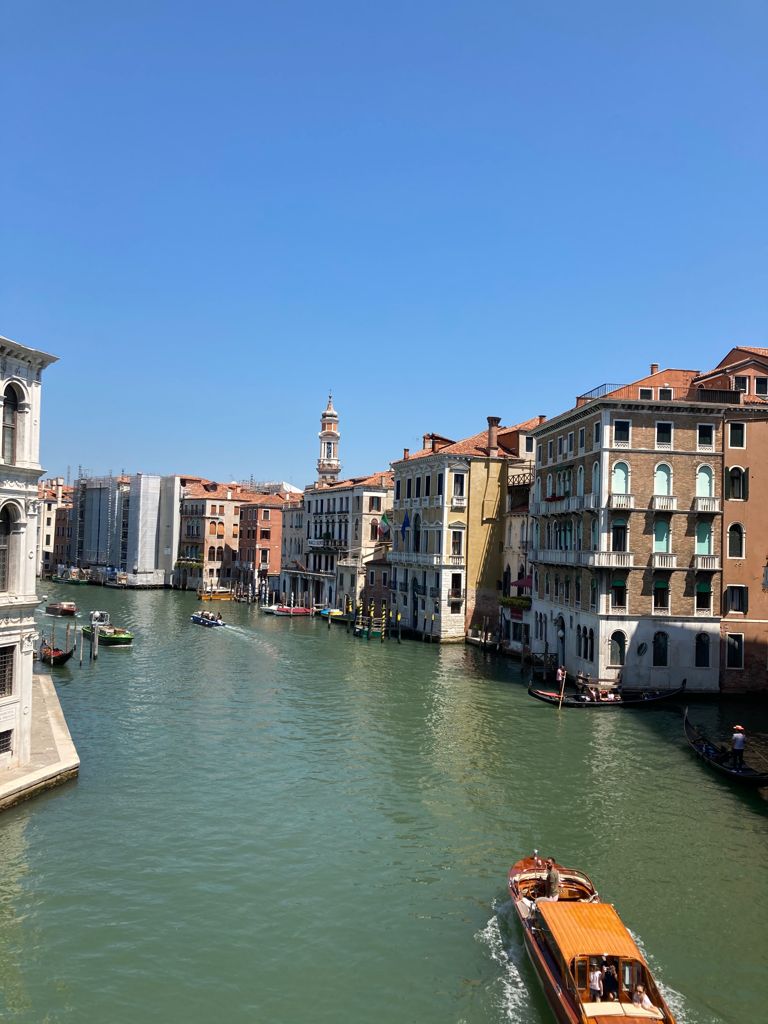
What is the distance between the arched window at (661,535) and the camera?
3284 cm

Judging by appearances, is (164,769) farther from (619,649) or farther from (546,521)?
(546,521)

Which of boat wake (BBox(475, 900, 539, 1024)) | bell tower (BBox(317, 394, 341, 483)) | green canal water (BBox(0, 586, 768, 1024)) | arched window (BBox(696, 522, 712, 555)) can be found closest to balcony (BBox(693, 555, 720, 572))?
arched window (BBox(696, 522, 712, 555))

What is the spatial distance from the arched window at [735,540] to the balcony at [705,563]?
730 millimetres

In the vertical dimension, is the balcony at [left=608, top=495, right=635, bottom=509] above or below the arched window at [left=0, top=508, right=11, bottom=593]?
above

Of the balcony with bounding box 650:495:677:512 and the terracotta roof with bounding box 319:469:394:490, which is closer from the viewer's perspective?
the balcony with bounding box 650:495:677:512

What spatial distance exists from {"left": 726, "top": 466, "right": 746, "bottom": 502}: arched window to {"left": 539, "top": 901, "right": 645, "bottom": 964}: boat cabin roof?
23521mm

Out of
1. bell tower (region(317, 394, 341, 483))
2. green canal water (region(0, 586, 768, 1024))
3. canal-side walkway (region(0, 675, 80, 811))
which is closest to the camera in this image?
green canal water (region(0, 586, 768, 1024))

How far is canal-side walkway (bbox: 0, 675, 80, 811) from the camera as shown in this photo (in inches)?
691

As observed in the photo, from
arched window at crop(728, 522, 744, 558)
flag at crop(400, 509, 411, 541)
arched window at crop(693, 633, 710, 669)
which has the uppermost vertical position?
flag at crop(400, 509, 411, 541)

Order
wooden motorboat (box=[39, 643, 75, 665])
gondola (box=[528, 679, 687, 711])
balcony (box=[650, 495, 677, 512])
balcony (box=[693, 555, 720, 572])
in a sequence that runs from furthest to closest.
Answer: wooden motorboat (box=[39, 643, 75, 665]) < balcony (box=[693, 555, 720, 572]) < balcony (box=[650, 495, 677, 512]) < gondola (box=[528, 679, 687, 711])

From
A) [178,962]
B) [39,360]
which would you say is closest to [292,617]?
[39,360]

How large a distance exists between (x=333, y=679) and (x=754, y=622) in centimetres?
1694

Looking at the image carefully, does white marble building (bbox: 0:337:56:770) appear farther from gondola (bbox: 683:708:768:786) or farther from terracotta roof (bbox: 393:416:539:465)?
terracotta roof (bbox: 393:416:539:465)

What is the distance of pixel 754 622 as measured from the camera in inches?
1293
